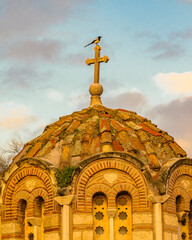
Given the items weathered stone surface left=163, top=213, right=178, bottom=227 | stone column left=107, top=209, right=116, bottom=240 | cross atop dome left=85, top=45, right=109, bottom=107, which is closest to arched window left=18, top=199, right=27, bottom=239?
stone column left=107, top=209, right=116, bottom=240

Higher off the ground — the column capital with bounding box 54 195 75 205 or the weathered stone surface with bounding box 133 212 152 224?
the column capital with bounding box 54 195 75 205

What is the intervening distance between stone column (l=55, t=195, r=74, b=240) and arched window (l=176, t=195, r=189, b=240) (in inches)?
140

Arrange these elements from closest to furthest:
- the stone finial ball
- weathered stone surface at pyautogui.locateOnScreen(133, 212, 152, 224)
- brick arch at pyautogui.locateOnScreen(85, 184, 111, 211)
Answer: weathered stone surface at pyautogui.locateOnScreen(133, 212, 152, 224), brick arch at pyautogui.locateOnScreen(85, 184, 111, 211), the stone finial ball

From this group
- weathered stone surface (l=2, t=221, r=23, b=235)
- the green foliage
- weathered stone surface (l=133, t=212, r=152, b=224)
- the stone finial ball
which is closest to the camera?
weathered stone surface (l=133, t=212, r=152, b=224)

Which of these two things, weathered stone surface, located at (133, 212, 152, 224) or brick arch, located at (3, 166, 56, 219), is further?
brick arch, located at (3, 166, 56, 219)

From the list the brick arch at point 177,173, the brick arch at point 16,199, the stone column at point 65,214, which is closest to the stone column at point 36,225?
the brick arch at point 16,199

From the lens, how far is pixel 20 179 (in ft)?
63.9

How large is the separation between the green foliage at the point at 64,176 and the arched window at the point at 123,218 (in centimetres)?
159

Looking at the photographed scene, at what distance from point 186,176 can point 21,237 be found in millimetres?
5544

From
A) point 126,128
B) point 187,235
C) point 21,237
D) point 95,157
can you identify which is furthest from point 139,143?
point 21,237

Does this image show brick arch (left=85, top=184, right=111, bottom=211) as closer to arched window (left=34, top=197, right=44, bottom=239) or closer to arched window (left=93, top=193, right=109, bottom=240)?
arched window (left=93, top=193, right=109, bottom=240)

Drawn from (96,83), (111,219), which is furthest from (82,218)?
(96,83)

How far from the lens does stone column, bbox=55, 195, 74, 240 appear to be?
58.3 ft

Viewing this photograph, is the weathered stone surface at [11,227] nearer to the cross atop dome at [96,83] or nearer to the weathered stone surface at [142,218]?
the weathered stone surface at [142,218]
